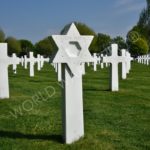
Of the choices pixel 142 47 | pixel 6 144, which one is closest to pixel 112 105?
pixel 6 144

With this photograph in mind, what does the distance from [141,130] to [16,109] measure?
3.16 m

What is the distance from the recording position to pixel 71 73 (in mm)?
6836

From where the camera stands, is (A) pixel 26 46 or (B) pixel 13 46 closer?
(B) pixel 13 46

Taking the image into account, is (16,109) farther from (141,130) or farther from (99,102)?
(141,130)

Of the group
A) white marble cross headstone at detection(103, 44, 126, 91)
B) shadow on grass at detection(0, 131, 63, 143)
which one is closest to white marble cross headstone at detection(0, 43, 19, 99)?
white marble cross headstone at detection(103, 44, 126, 91)

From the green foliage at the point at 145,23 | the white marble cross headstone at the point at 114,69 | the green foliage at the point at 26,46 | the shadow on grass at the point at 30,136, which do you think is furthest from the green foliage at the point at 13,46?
the shadow on grass at the point at 30,136

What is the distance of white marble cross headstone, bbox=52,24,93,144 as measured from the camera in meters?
6.77

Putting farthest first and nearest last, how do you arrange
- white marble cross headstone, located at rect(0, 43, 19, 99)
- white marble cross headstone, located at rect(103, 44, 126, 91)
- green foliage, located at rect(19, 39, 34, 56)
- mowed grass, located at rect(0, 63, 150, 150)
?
green foliage, located at rect(19, 39, 34, 56) → white marble cross headstone, located at rect(103, 44, 126, 91) → white marble cross headstone, located at rect(0, 43, 19, 99) → mowed grass, located at rect(0, 63, 150, 150)

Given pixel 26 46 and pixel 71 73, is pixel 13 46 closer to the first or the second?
pixel 26 46

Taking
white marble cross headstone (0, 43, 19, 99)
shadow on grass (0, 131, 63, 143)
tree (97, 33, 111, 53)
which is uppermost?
tree (97, 33, 111, 53)

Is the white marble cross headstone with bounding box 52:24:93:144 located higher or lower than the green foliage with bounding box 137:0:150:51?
lower

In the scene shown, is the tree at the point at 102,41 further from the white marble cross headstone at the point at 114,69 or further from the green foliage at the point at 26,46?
the white marble cross headstone at the point at 114,69

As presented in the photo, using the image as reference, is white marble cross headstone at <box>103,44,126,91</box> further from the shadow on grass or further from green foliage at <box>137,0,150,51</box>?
green foliage at <box>137,0,150,51</box>

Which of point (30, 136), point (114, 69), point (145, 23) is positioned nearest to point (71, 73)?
point (30, 136)
